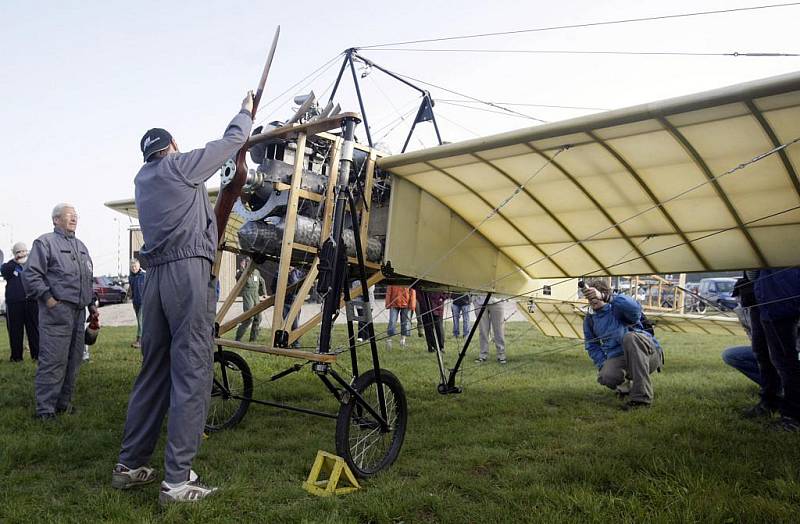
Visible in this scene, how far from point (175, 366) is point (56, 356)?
2.78 metres

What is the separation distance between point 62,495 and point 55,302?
2495 mm

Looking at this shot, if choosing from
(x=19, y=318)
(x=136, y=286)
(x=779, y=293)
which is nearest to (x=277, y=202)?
(x=779, y=293)

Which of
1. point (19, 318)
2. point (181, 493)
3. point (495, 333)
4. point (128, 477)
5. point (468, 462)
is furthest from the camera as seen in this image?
point (495, 333)

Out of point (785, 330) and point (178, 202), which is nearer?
point (178, 202)

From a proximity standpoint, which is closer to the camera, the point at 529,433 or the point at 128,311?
the point at 529,433

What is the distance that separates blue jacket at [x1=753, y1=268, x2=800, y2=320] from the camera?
4.79 metres

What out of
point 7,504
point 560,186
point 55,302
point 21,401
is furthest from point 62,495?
point 560,186

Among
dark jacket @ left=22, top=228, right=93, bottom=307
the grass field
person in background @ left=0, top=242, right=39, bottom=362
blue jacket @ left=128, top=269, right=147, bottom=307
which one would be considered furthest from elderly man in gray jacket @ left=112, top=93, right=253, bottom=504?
blue jacket @ left=128, top=269, right=147, bottom=307

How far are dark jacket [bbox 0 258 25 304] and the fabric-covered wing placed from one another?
7.08 m

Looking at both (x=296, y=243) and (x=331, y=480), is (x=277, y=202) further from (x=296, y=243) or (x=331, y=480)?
(x=331, y=480)

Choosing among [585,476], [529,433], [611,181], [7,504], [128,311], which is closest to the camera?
[7,504]

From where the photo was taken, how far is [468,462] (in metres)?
4.16

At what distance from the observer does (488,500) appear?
11.3 ft

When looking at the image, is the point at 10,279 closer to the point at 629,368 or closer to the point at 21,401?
the point at 21,401
